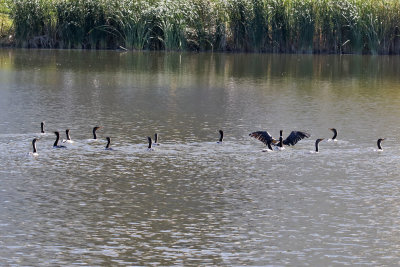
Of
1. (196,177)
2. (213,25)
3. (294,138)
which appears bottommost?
(196,177)

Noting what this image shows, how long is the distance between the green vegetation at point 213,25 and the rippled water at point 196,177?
1375 cm

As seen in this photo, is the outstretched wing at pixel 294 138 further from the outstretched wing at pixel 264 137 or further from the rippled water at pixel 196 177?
the outstretched wing at pixel 264 137

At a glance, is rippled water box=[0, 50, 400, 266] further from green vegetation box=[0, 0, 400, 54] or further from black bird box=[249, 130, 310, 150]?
green vegetation box=[0, 0, 400, 54]

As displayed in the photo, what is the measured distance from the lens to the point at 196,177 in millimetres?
19797

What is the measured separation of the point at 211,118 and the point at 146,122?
250cm

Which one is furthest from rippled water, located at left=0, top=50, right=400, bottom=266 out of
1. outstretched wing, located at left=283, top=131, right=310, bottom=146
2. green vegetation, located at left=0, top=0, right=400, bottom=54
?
green vegetation, located at left=0, top=0, right=400, bottom=54

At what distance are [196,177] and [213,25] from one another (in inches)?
1339

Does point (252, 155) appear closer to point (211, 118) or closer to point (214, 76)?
point (211, 118)

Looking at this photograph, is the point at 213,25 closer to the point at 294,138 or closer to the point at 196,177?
the point at 294,138

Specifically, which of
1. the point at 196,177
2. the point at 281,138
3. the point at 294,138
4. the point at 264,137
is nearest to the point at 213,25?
the point at 294,138

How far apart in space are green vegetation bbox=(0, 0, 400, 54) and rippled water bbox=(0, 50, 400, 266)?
1375 cm

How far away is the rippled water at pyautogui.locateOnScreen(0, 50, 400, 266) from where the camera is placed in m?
14.7

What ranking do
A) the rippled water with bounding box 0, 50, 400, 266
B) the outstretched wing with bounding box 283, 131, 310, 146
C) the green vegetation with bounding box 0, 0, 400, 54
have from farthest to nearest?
the green vegetation with bounding box 0, 0, 400, 54 → the outstretched wing with bounding box 283, 131, 310, 146 → the rippled water with bounding box 0, 50, 400, 266

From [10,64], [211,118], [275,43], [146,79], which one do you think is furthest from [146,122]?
[275,43]
